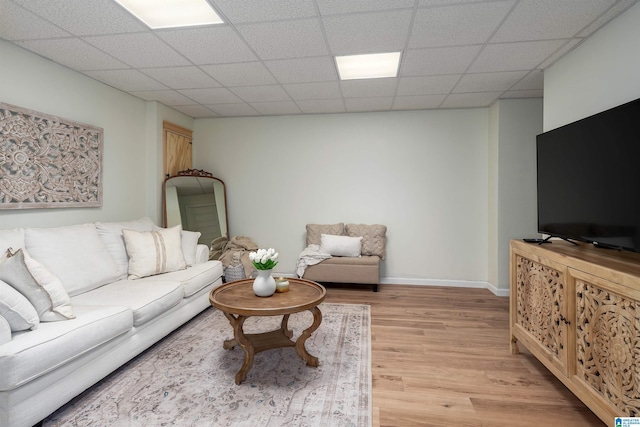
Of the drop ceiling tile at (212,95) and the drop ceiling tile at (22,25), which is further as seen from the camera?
the drop ceiling tile at (212,95)

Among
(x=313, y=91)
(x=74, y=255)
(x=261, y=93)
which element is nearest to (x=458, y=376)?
(x=74, y=255)

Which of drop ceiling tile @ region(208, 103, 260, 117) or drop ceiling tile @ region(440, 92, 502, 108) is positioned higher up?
drop ceiling tile @ region(208, 103, 260, 117)

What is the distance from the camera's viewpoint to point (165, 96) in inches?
154

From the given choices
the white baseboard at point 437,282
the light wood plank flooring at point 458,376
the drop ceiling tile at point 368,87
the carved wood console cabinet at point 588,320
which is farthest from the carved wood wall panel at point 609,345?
the white baseboard at point 437,282

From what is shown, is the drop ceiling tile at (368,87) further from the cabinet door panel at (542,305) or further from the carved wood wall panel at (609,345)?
the carved wood wall panel at (609,345)

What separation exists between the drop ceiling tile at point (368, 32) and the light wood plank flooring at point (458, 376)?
2515mm

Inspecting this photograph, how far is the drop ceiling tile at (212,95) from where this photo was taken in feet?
12.2

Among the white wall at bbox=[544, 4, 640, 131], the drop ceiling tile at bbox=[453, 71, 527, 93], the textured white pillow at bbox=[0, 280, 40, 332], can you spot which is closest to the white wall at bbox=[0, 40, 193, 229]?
the textured white pillow at bbox=[0, 280, 40, 332]

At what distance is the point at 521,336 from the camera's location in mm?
2395

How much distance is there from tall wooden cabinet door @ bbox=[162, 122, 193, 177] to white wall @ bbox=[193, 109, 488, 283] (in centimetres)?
21

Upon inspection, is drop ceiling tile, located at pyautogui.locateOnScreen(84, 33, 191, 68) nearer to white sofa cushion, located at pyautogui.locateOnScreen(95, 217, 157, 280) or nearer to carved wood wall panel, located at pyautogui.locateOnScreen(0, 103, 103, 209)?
carved wood wall panel, located at pyautogui.locateOnScreen(0, 103, 103, 209)

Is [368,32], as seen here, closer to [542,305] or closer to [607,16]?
[607,16]

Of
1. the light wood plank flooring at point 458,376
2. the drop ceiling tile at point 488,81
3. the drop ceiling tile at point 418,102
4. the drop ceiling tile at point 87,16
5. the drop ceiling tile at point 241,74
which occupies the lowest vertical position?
the light wood plank flooring at point 458,376

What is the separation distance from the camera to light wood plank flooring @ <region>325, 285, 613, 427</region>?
69.6 inches
